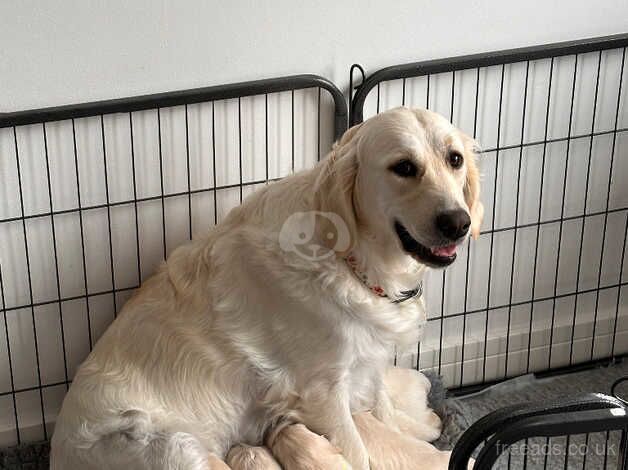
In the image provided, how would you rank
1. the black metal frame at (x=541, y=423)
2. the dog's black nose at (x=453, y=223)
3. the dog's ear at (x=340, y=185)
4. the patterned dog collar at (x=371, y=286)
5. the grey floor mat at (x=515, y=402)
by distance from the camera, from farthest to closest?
the grey floor mat at (x=515, y=402)
the patterned dog collar at (x=371, y=286)
the dog's ear at (x=340, y=185)
the dog's black nose at (x=453, y=223)
the black metal frame at (x=541, y=423)

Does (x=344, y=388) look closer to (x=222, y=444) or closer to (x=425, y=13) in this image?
(x=222, y=444)

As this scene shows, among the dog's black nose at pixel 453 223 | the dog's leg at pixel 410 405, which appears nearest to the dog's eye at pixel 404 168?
the dog's black nose at pixel 453 223

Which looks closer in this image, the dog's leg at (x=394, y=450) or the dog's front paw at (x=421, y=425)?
the dog's leg at (x=394, y=450)

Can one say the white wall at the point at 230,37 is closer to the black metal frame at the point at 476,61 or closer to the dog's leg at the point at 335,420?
the black metal frame at the point at 476,61

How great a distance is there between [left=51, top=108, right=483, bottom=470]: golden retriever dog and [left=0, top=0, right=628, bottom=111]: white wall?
1.13 ft

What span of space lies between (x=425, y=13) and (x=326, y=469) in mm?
1015

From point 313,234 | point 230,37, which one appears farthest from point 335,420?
point 230,37

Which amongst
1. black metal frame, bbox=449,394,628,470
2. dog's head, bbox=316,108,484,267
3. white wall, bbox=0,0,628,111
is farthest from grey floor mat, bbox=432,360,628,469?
black metal frame, bbox=449,394,628,470

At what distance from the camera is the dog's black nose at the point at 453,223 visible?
185 centimetres

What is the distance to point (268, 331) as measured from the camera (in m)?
2.12

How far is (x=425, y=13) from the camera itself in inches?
93.4

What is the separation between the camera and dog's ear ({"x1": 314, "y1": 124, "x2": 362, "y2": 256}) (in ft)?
6.40

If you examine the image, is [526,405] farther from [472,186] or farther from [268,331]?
[268,331]

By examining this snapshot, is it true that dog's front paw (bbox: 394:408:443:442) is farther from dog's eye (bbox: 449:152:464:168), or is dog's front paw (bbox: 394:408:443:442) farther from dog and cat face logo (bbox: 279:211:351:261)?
dog's eye (bbox: 449:152:464:168)
